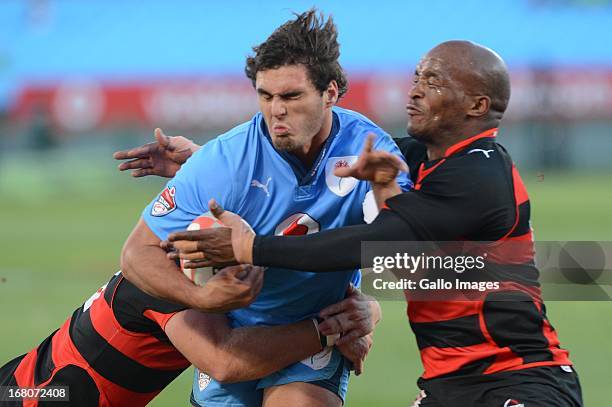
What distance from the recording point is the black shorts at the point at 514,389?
469 centimetres

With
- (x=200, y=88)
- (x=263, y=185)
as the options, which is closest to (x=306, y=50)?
(x=263, y=185)

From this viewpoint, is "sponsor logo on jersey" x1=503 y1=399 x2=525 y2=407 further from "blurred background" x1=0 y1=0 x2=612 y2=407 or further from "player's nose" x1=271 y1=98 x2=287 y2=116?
"blurred background" x1=0 y1=0 x2=612 y2=407

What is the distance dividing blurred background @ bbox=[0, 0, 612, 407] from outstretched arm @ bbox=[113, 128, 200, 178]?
453 inches

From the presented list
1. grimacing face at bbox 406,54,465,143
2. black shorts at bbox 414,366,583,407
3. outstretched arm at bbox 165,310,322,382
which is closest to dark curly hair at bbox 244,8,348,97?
grimacing face at bbox 406,54,465,143

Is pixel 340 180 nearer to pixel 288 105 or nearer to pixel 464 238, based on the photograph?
pixel 288 105

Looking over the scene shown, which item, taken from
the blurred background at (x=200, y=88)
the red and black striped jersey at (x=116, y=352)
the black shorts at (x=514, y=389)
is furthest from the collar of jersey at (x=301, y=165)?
the blurred background at (x=200, y=88)

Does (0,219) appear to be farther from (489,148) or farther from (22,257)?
(489,148)

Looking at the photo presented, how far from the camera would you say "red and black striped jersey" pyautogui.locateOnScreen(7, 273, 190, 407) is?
5703 mm

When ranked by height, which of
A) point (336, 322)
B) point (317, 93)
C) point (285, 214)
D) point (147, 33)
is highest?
point (147, 33)

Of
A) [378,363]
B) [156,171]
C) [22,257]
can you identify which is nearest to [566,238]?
[378,363]

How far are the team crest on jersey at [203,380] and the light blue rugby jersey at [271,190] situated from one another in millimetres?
611

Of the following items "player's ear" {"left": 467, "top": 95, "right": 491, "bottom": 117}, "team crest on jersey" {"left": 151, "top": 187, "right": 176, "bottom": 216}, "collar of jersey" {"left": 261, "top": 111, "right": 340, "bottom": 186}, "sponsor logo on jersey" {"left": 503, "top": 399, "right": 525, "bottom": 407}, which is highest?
"player's ear" {"left": 467, "top": 95, "right": 491, "bottom": 117}

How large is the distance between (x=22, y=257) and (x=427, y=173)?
12.7 meters

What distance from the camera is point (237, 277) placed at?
4848 mm
